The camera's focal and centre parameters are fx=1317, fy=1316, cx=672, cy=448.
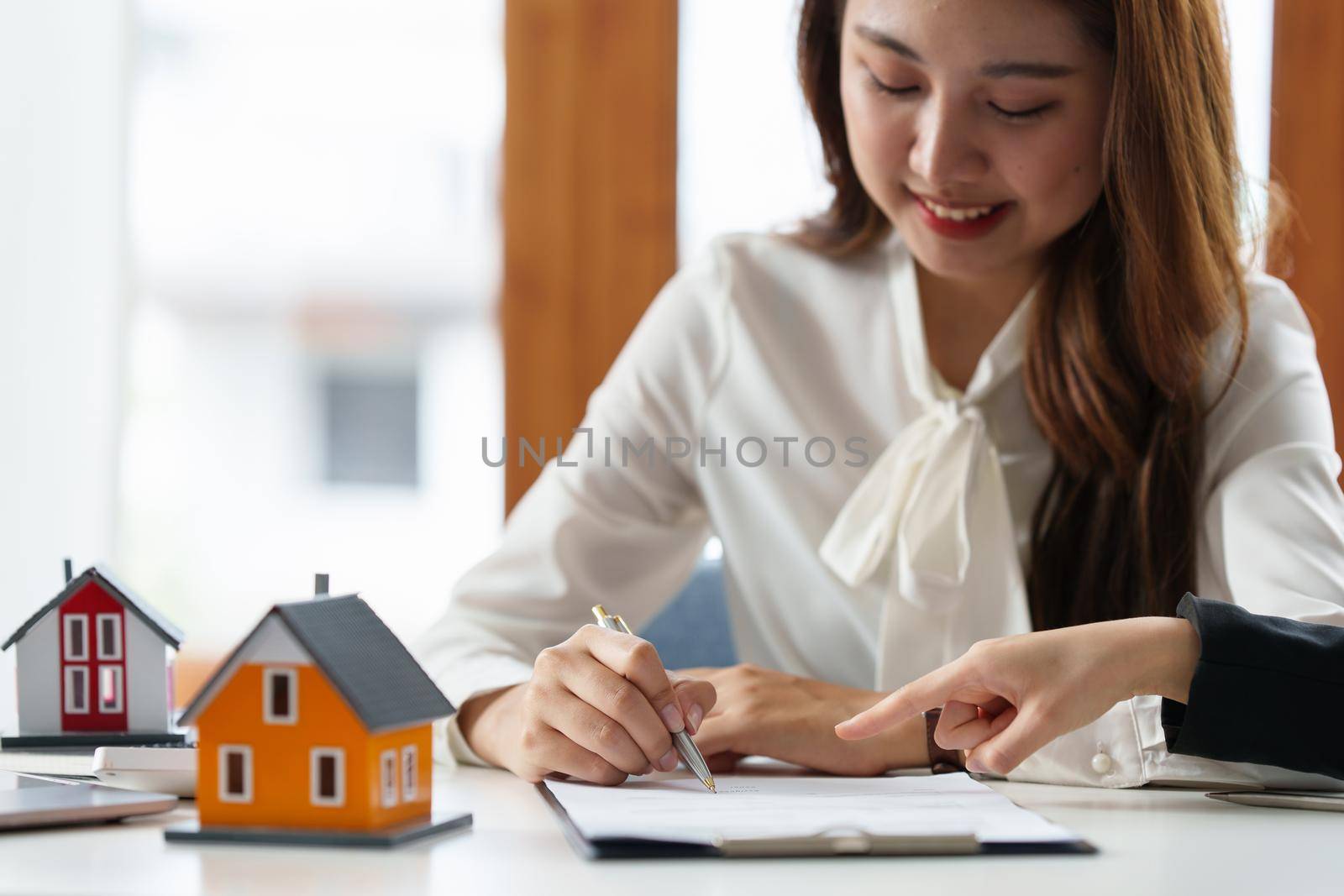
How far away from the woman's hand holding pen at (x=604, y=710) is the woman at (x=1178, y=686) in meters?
0.15

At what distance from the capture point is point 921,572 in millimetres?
1226

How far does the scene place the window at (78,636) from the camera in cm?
94

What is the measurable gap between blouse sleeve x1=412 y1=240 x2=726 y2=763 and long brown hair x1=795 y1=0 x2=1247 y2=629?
0.34 meters

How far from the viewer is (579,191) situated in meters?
2.23

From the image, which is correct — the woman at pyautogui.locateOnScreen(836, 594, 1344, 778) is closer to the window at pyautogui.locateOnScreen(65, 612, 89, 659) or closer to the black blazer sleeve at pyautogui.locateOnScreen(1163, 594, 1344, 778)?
A: the black blazer sleeve at pyautogui.locateOnScreen(1163, 594, 1344, 778)

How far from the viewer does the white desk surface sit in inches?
23.7

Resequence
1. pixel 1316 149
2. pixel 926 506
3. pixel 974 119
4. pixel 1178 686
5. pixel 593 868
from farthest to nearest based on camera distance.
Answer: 1. pixel 1316 149
2. pixel 926 506
3. pixel 974 119
4. pixel 1178 686
5. pixel 593 868

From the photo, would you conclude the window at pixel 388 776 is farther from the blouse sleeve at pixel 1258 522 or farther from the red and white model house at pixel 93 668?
the blouse sleeve at pixel 1258 522

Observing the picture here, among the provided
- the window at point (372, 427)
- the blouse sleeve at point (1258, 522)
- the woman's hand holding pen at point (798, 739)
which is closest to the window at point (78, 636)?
the woman's hand holding pen at point (798, 739)

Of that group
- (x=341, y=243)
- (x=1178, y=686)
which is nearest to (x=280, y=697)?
(x=1178, y=686)

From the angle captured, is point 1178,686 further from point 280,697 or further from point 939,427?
point 280,697

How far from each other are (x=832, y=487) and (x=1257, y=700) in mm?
557

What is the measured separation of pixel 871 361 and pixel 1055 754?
0.54 m

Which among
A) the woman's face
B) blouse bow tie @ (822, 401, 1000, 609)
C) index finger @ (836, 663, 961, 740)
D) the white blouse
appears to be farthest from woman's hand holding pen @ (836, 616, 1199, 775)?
the woman's face
